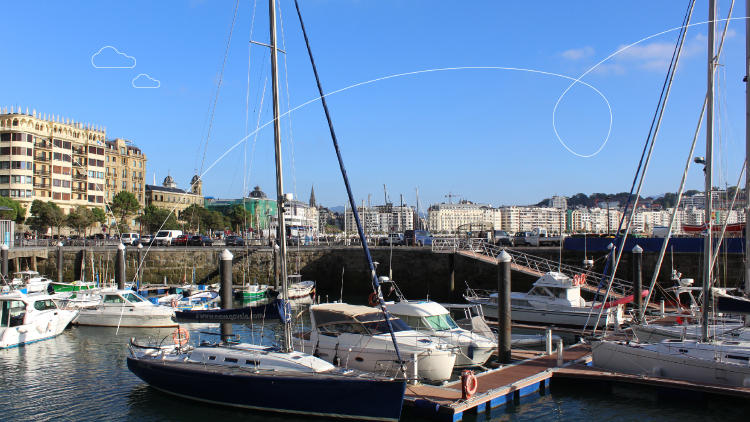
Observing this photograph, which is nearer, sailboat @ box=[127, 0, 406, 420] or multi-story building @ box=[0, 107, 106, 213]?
sailboat @ box=[127, 0, 406, 420]

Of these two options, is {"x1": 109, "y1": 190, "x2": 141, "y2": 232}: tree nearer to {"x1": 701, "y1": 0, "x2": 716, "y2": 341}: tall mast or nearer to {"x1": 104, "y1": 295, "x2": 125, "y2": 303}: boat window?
{"x1": 104, "y1": 295, "x2": 125, "y2": 303}: boat window

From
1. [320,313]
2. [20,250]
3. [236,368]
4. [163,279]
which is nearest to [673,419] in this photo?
[320,313]

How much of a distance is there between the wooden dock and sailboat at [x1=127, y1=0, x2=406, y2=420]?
1198 millimetres

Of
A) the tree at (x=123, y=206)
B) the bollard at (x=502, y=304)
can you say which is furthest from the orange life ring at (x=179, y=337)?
the tree at (x=123, y=206)

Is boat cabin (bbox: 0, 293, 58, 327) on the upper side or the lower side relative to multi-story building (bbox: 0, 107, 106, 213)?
lower

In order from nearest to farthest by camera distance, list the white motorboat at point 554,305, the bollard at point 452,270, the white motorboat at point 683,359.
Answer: the white motorboat at point 683,359 → the white motorboat at point 554,305 → the bollard at point 452,270

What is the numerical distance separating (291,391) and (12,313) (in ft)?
58.3

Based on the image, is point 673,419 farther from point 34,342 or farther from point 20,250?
point 20,250

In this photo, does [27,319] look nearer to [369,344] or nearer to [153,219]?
[369,344]

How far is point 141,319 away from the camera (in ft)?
107

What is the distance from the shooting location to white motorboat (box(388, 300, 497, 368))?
66.7ft

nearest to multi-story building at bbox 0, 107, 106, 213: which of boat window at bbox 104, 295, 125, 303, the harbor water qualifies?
boat window at bbox 104, 295, 125, 303

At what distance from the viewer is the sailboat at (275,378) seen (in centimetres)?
1512

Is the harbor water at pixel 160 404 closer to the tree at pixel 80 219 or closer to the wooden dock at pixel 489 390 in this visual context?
the wooden dock at pixel 489 390
